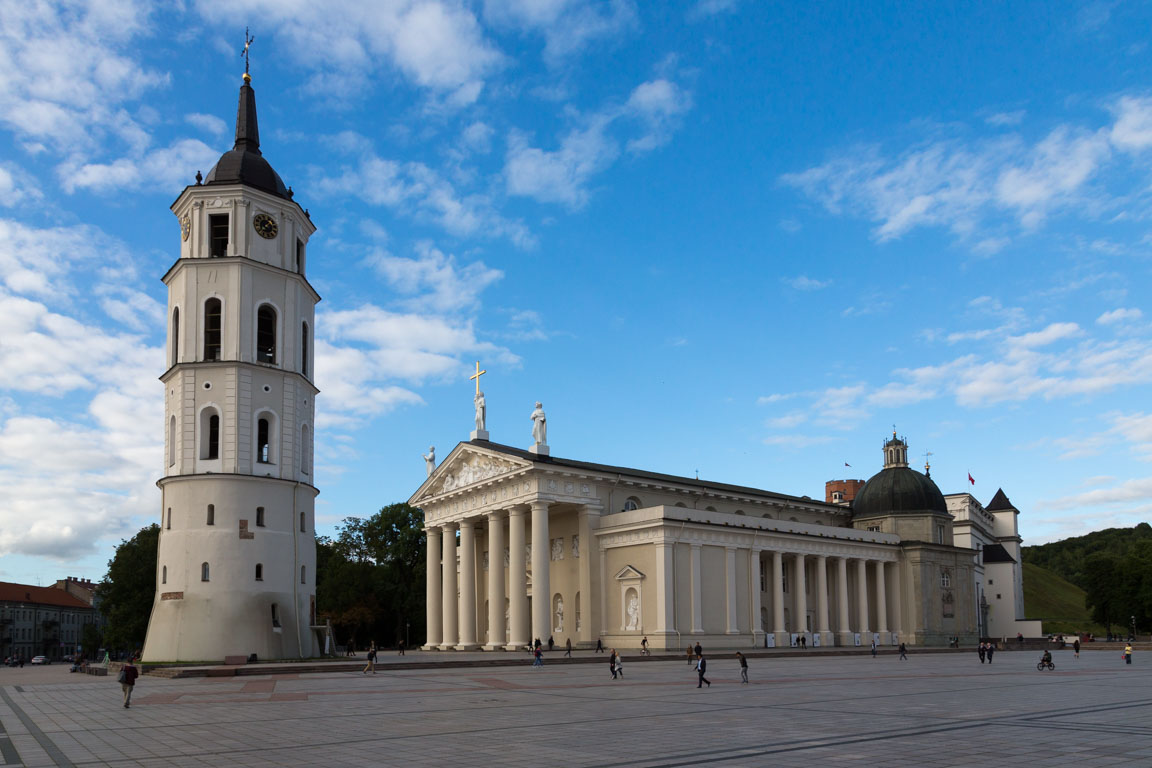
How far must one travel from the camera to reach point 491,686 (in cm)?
3088

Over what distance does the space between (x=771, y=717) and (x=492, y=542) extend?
42.0 metres

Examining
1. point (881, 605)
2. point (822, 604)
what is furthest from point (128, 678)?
point (881, 605)

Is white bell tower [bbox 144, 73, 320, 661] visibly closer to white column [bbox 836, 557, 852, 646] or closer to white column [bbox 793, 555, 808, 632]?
white column [bbox 793, 555, 808, 632]

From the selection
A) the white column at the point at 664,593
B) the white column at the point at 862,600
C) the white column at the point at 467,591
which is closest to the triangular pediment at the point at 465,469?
the white column at the point at 467,591

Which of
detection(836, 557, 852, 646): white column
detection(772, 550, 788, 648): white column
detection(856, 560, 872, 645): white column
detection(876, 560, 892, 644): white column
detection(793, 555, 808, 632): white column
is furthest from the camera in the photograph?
detection(876, 560, 892, 644): white column

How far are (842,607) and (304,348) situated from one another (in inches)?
1637

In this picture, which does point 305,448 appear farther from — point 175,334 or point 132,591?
point 132,591

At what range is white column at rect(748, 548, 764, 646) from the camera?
200 ft

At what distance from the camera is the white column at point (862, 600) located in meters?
69.9

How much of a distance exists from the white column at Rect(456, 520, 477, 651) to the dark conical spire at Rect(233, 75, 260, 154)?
1093 inches

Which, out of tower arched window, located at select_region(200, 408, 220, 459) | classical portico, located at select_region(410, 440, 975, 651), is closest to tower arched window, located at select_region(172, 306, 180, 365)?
tower arched window, located at select_region(200, 408, 220, 459)

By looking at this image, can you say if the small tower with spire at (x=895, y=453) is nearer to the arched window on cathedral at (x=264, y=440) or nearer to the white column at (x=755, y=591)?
the white column at (x=755, y=591)

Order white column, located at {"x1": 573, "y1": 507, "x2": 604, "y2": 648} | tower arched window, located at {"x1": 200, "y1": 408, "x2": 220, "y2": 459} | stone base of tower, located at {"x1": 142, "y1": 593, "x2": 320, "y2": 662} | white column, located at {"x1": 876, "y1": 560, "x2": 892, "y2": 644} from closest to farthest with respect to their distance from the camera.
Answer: stone base of tower, located at {"x1": 142, "y1": 593, "x2": 320, "y2": 662}
tower arched window, located at {"x1": 200, "y1": 408, "x2": 220, "y2": 459}
white column, located at {"x1": 573, "y1": 507, "x2": 604, "y2": 648}
white column, located at {"x1": 876, "y1": 560, "x2": 892, "y2": 644}

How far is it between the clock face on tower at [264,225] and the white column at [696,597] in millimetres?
29047
